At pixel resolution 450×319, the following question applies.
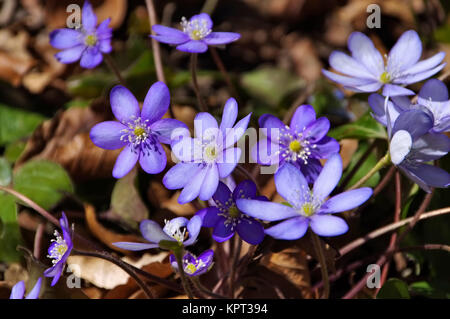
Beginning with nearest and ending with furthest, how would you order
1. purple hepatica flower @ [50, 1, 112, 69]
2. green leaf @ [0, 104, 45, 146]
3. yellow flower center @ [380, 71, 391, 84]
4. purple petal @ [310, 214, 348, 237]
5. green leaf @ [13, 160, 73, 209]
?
purple petal @ [310, 214, 348, 237]
yellow flower center @ [380, 71, 391, 84]
purple hepatica flower @ [50, 1, 112, 69]
green leaf @ [13, 160, 73, 209]
green leaf @ [0, 104, 45, 146]

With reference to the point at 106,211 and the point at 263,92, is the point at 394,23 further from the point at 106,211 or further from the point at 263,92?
the point at 106,211

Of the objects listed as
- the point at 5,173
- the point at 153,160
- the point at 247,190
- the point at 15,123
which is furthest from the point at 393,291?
the point at 15,123

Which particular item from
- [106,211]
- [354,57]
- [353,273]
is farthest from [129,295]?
[354,57]

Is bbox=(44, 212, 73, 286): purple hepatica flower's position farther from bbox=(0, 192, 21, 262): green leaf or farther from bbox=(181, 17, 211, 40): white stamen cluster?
bbox=(181, 17, 211, 40): white stamen cluster

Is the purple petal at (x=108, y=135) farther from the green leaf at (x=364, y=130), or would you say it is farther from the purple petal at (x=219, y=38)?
the green leaf at (x=364, y=130)

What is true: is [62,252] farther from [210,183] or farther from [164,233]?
[210,183]

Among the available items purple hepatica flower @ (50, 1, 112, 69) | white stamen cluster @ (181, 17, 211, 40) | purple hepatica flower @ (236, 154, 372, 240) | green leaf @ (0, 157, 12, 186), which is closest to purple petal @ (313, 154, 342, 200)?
purple hepatica flower @ (236, 154, 372, 240)

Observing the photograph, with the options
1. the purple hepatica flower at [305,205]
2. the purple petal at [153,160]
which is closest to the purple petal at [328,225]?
the purple hepatica flower at [305,205]
